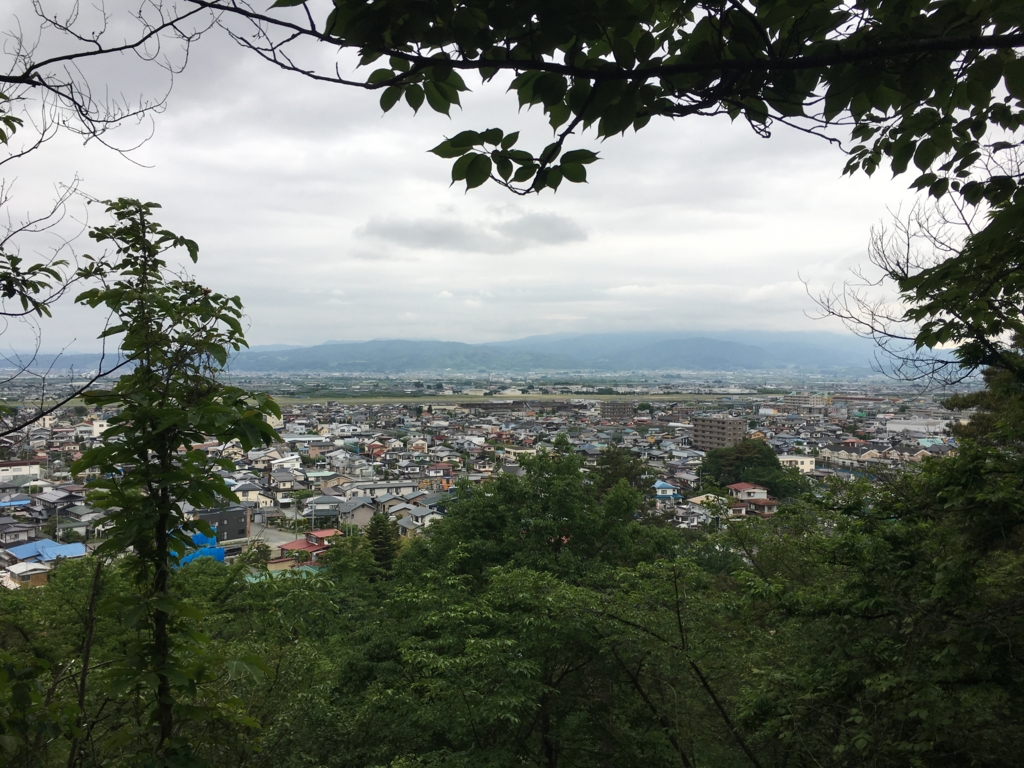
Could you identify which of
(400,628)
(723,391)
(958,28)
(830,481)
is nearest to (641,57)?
(958,28)

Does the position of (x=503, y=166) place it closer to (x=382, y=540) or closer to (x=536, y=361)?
(x=382, y=540)

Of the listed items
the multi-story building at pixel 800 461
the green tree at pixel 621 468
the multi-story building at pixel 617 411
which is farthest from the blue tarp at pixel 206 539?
the multi-story building at pixel 617 411

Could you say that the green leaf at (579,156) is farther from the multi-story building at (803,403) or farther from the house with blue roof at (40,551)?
the multi-story building at (803,403)

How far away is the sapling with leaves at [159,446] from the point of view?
1396 mm

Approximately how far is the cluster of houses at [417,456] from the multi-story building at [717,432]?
14 cm

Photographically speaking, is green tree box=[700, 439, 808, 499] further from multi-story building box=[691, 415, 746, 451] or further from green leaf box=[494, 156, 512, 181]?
green leaf box=[494, 156, 512, 181]

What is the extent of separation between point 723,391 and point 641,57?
92059 millimetres

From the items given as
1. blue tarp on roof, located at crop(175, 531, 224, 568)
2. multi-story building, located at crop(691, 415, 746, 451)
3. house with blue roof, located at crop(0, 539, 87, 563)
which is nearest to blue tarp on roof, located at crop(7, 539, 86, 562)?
house with blue roof, located at crop(0, 539, 87, 563)

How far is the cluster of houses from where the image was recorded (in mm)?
13461

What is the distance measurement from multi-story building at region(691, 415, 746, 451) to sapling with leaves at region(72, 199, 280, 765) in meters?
40.7

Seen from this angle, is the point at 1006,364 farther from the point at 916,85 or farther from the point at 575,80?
the point at 575,80

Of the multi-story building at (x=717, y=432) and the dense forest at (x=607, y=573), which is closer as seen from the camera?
the dense forest at (x=607, y=573)

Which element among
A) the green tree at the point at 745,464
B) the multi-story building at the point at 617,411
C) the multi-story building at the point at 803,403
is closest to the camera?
the green tree at the point at 745,464

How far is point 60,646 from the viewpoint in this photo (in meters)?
5.89
